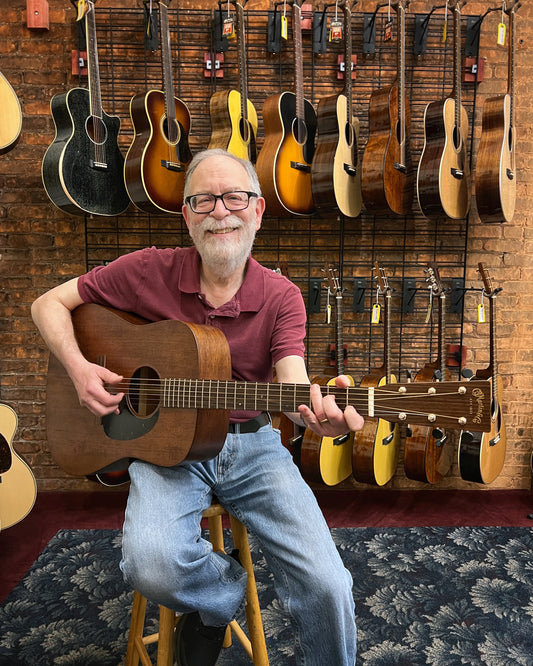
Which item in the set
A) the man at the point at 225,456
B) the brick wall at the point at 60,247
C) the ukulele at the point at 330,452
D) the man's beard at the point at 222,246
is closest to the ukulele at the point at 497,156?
the brick wall at the point at 60,247

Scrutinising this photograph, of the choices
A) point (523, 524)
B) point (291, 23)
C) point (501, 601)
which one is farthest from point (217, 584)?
point (291, 23)

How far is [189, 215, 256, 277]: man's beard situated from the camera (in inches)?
62.6

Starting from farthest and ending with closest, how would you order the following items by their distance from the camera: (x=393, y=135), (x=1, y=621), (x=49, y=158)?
(x=393, y=135) < (x=49, y=158) < (x=1, y=621)

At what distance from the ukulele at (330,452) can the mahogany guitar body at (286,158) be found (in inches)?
15.2

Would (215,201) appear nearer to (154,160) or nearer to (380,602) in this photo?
(154,160)

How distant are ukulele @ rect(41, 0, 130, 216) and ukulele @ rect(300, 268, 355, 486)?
3.60 ft

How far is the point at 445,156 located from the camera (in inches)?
100

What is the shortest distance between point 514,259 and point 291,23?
5.59 feet

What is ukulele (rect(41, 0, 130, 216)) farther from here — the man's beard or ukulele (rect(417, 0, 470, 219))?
ukulele (rect(417, 0, 470, 219))

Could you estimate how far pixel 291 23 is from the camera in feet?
9.15

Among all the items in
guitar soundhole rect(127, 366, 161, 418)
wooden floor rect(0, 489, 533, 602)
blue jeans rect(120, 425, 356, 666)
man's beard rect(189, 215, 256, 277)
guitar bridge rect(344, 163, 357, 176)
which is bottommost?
wooden floor rect(0, 489, 533, 602)

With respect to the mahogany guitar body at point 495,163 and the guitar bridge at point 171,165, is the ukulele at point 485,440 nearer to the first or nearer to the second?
the mahogany guitar body at point 495,163

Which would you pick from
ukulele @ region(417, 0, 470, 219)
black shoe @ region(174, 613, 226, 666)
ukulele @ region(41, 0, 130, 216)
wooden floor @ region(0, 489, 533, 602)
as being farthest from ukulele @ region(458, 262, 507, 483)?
ukulele @ region(41, 0, 130, 216)

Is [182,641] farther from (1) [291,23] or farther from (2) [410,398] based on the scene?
(1) [291,23]
